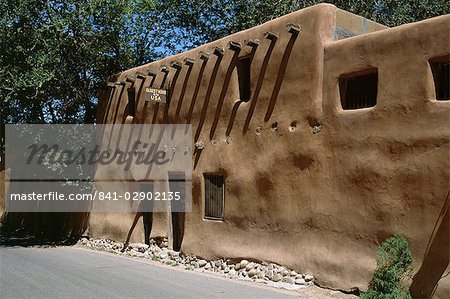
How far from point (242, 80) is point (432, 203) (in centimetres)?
564

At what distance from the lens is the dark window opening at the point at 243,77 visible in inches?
477

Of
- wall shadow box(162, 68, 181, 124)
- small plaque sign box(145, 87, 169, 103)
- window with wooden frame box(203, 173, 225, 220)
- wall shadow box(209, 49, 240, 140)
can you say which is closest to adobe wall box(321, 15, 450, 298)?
wall shadow box(209, 49, 240, 140)

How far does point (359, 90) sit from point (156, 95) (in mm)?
6315

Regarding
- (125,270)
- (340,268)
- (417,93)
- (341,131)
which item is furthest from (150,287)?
(417,93)

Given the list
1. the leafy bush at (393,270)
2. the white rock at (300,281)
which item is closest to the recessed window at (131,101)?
the white rock at (300,281)

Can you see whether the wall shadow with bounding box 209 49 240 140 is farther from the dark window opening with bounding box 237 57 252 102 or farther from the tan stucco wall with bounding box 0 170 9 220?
the tan stucco wall with bounding box 0 170 9 220

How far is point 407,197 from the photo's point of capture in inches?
329

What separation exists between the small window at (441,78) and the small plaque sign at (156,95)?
304 inches

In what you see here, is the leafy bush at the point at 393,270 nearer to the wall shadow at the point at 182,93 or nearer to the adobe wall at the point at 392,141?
the adobe wall at the point at 392,141

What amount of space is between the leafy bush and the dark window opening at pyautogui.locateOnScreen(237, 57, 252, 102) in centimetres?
517

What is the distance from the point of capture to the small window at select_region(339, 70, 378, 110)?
9359mm

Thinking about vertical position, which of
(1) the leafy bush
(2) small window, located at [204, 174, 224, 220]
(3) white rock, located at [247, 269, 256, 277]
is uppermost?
(2) small window, located at [204, 174, 224, 220]

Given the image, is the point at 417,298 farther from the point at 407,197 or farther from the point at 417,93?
the point at 417,93

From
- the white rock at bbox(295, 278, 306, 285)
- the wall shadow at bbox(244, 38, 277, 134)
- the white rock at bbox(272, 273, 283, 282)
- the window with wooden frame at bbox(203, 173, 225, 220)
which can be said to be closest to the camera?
the white rock at bbox(295, 278, 306, 285)
